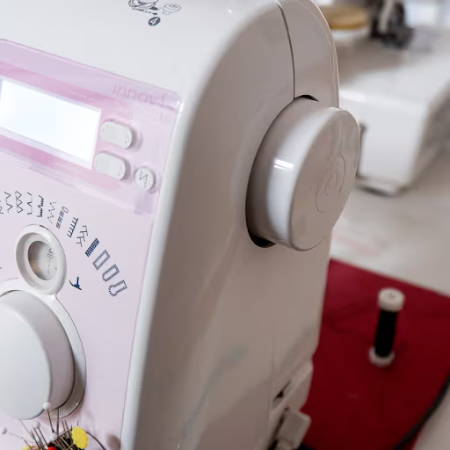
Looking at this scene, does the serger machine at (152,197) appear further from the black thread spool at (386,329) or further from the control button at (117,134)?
the black thread spool at (386,329)

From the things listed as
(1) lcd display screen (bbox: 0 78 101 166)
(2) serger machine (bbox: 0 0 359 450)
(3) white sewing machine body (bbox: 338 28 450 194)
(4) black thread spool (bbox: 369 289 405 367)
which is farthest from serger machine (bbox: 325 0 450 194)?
(1) lcd display screen (bbox: 0 78 101 166)

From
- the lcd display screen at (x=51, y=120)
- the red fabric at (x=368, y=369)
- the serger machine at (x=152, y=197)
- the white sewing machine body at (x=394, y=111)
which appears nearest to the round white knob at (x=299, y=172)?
the serger machine at (x=152, y=197)

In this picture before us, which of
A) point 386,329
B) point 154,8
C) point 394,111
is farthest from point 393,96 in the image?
point 154,8

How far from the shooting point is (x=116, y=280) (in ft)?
1.38

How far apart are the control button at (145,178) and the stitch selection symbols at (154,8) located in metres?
0.10

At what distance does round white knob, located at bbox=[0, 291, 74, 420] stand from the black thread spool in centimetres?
43

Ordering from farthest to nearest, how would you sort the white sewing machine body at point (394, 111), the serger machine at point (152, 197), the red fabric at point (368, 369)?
the white sewing machine body at point (394, 111)
the red fabric at point (368, 369)
the serger machine at point (152, 197)

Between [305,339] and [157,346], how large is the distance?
0.21 m

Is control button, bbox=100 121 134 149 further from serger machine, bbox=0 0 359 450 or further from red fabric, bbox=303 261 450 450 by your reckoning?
red fabric, bbox=303 261 450 450

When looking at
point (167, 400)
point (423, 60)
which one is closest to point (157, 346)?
point (167, 400)

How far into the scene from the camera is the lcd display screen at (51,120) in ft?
1.38

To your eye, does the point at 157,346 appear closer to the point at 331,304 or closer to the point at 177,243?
the point at 177,243

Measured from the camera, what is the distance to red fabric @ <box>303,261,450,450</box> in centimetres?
70

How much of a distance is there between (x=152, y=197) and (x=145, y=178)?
0.01m
